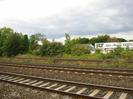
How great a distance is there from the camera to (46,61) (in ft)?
79.7

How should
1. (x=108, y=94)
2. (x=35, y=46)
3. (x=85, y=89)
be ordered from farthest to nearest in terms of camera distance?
1. (x=35, y=46)
2. (x=85, y=89)
3. (x=108, y=94)

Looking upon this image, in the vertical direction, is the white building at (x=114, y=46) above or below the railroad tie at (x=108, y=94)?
above

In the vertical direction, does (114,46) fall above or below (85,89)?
above

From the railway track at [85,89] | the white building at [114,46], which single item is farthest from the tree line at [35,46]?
the railway track at [85,89]

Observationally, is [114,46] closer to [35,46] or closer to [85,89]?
[35,46]

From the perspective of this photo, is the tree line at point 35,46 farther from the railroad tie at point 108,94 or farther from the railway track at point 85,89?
the railroad tie at point 108,94

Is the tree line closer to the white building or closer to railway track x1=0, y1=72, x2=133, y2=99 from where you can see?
the white building

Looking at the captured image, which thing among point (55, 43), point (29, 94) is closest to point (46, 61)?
point (55, 43)

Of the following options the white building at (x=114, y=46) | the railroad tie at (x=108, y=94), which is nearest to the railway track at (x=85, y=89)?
the railroad tie at (x=108, y=94)

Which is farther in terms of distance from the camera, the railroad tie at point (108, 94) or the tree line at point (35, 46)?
the tree line at point (35, 46)

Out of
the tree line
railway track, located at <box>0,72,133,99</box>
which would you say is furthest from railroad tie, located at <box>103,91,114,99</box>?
the tree line

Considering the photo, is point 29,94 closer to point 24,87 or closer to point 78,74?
point 24,87

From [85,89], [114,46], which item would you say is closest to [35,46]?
[114,46]

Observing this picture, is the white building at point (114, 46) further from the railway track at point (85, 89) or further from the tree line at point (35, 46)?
the railway track at point (85, 89)
